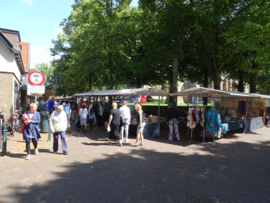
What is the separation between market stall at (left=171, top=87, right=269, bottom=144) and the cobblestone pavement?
5.37 ft

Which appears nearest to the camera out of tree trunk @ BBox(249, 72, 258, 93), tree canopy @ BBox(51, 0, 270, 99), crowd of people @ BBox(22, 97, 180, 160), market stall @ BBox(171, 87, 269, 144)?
crowd of people @ BBox(22, 97, 180, 160)

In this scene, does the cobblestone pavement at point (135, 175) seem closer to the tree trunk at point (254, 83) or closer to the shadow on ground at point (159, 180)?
the shadow on ground at point (159, 180)

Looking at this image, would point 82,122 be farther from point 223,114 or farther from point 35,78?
point 223,114

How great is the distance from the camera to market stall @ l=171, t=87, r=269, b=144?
9.33m

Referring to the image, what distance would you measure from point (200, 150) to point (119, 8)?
1287 cm

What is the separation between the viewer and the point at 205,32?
549 inches

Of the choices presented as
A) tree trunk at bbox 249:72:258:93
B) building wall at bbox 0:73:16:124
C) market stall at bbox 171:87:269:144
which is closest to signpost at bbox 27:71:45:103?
building wall at bbox 0:73:16:124

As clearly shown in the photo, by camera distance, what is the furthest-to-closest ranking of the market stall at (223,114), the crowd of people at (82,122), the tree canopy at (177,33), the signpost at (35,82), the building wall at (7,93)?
1. the tree canopy at (177,33)
2. the building wall at (7,93)
3. the market stall at (223,114)
4. the signpost at (35,82)
5. the crowd of people at (82,122)

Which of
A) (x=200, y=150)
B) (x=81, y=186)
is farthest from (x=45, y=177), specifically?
(x=200, y=150)

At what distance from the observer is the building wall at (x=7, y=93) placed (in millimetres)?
10867

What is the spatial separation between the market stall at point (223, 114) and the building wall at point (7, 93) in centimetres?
877

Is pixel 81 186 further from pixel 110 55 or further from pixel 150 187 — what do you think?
pixel 110 55

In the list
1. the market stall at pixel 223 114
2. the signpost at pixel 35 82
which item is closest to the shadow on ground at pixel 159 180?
the market stall at pixel 223 114

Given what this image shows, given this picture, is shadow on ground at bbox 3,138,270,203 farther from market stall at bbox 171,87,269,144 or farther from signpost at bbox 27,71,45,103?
signpost at bbox 27,71,45,103
